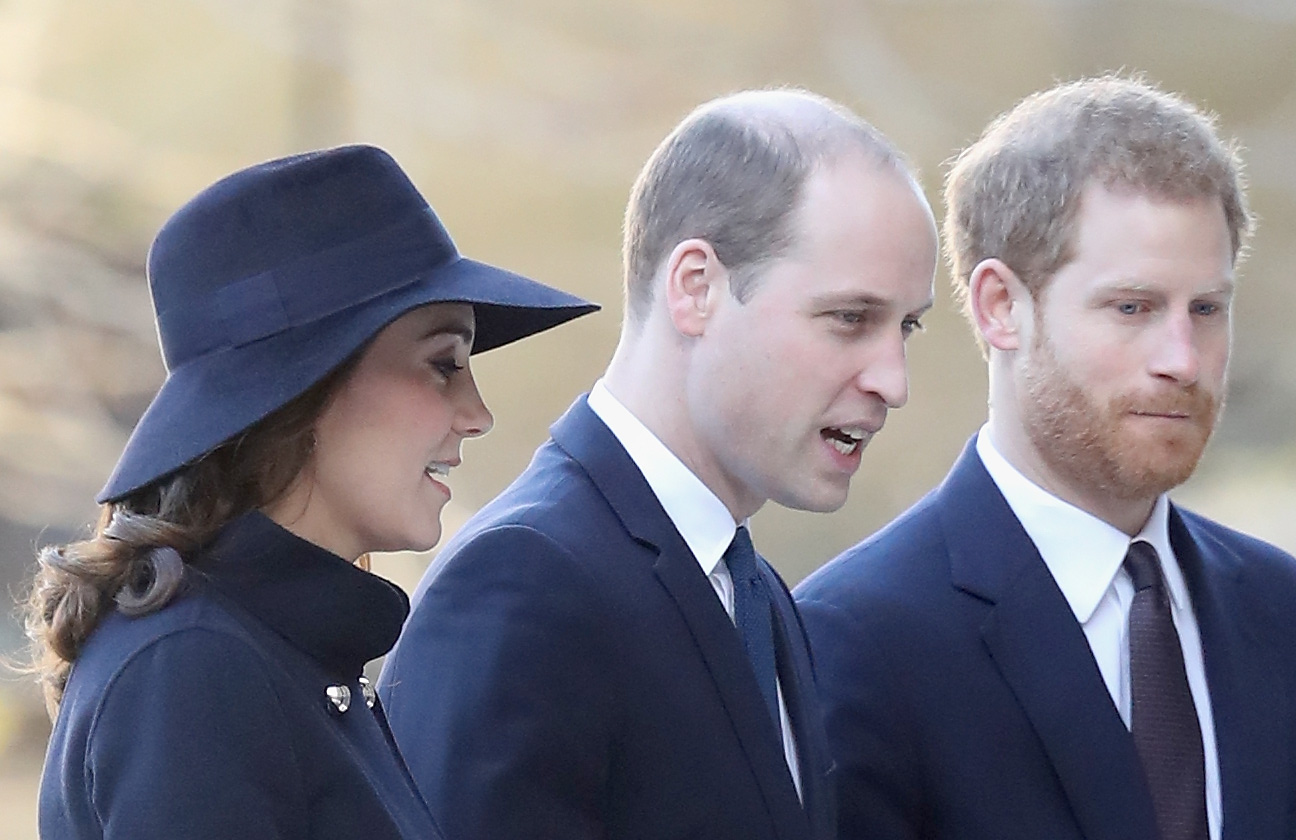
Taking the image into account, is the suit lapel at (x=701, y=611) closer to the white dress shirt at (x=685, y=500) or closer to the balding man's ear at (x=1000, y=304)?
the white dress shirt at (x=685, y=500)

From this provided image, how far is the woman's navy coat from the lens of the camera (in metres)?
1.18

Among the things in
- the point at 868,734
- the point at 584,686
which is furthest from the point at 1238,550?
the point at 584,686

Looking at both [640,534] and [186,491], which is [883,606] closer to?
[640,534]

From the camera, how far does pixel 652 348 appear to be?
1.80 m

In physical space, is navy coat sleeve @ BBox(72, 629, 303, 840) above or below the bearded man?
below

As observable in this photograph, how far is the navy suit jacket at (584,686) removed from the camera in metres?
1.53

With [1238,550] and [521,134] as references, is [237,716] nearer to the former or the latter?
[1238,550]

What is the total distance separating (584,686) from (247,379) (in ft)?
1.41

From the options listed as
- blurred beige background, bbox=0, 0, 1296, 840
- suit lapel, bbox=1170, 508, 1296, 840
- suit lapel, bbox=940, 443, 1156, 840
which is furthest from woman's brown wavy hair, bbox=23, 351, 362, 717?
blurred beige background, bbox=0, 0, 1296, 840

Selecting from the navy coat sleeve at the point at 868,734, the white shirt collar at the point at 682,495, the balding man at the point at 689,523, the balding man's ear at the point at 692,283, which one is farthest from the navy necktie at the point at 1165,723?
the balding man's ear at the point at 692,283

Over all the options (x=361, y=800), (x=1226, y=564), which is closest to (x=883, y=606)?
(x=1226, y=564)

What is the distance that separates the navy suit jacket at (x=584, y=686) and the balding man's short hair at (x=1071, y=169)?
58 centimetres

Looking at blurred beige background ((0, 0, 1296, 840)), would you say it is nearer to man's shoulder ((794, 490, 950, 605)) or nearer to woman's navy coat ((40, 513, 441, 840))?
man's shoulder ((794, 490, 950, 605))

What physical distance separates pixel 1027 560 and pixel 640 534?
1.71 feet
